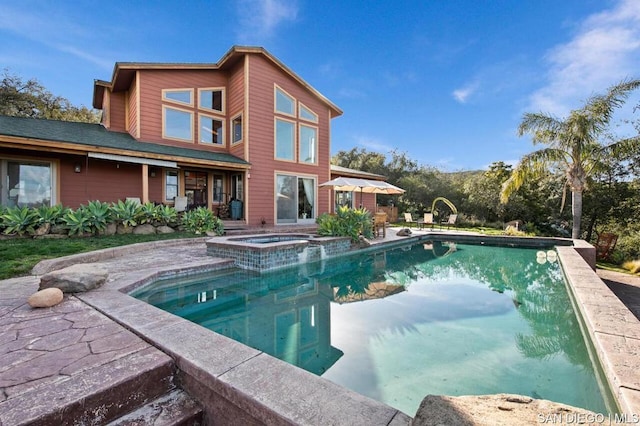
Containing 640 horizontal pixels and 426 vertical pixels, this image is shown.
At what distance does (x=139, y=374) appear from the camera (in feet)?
5.97

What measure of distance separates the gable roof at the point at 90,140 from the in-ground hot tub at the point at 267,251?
435 centimetres

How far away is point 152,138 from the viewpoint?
11.0 metres

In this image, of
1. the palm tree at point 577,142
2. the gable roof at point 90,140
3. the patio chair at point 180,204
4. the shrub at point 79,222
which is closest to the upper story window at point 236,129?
the gable roof at point 90,140

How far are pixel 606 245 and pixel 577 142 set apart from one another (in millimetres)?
3864

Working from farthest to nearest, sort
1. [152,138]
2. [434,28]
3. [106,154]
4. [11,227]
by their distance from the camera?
[434,28] < [152,138] < [106,154] < [11,227]

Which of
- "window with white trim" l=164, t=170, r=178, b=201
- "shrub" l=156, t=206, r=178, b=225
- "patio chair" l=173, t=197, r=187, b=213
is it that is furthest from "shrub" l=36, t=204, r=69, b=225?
"window with white trim" l=164, t=170, r=178, b=201

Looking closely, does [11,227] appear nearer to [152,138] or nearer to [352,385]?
[152,138]

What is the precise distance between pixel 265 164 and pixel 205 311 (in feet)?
28.3

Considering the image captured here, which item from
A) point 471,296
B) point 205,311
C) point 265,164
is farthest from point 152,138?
point 471,296

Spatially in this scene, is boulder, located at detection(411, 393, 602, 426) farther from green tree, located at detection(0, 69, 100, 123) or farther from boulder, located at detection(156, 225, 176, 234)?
green tree, located at detection(0, 69, 100, 123)

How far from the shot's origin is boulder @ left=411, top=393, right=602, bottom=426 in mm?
1234

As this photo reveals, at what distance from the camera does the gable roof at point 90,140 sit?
7.82m

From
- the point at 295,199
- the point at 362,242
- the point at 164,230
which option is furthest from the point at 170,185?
the point at 362,242

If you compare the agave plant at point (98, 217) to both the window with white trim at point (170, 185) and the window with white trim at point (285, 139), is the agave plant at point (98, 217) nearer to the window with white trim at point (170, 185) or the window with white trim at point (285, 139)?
the window with white trim at point (170, 185)
